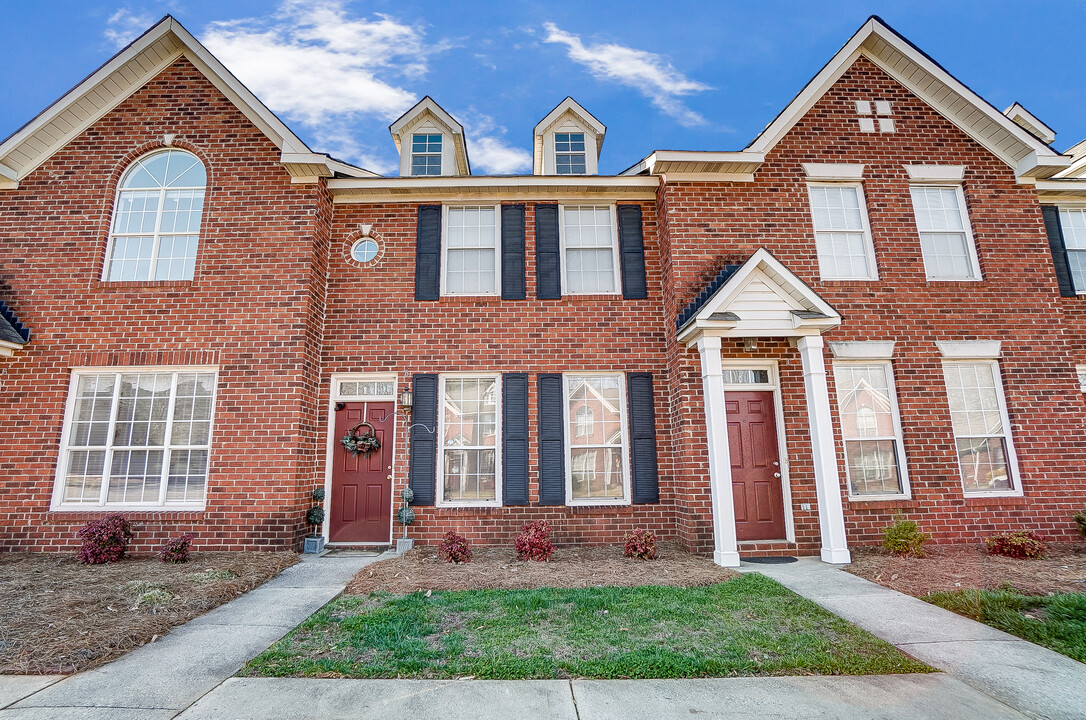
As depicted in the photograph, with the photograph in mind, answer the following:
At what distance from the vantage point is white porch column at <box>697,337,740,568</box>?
711 centimetres

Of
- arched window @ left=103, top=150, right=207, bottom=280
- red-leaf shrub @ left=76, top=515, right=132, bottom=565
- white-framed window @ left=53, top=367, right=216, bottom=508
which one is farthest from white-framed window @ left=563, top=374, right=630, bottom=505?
arched window @ left=103, top=150, right=207, bottom=280

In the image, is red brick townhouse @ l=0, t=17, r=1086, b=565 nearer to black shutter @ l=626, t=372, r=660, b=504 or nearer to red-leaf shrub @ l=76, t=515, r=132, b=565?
black shutter @ l=626, t=372, r=660, b=504

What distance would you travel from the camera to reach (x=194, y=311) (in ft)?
27.2

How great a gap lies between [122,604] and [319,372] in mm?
4123

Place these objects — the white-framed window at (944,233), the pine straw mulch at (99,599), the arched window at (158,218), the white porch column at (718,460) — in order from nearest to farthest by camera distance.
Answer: the pine straw mulch at (99,599) → the white porch column at (718,460) → the arched window at (158,218) → the white-framed window at (944,233)

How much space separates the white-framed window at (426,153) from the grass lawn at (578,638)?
25.3 feet

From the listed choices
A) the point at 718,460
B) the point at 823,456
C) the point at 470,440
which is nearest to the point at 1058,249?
the point at 823,456

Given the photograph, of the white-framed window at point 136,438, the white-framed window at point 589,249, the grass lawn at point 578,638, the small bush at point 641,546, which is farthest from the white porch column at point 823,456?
the white-framed window at point 136,438

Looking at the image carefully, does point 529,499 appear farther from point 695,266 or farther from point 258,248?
point 258,248

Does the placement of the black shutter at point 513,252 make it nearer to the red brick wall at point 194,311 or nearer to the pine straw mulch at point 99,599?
the red brick wall at point 194,311

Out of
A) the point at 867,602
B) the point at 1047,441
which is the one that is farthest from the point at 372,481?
the point at 1047,441

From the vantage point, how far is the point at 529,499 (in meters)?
8.31

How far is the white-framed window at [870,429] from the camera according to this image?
8078 mm

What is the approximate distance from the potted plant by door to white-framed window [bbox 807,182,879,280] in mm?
8723
